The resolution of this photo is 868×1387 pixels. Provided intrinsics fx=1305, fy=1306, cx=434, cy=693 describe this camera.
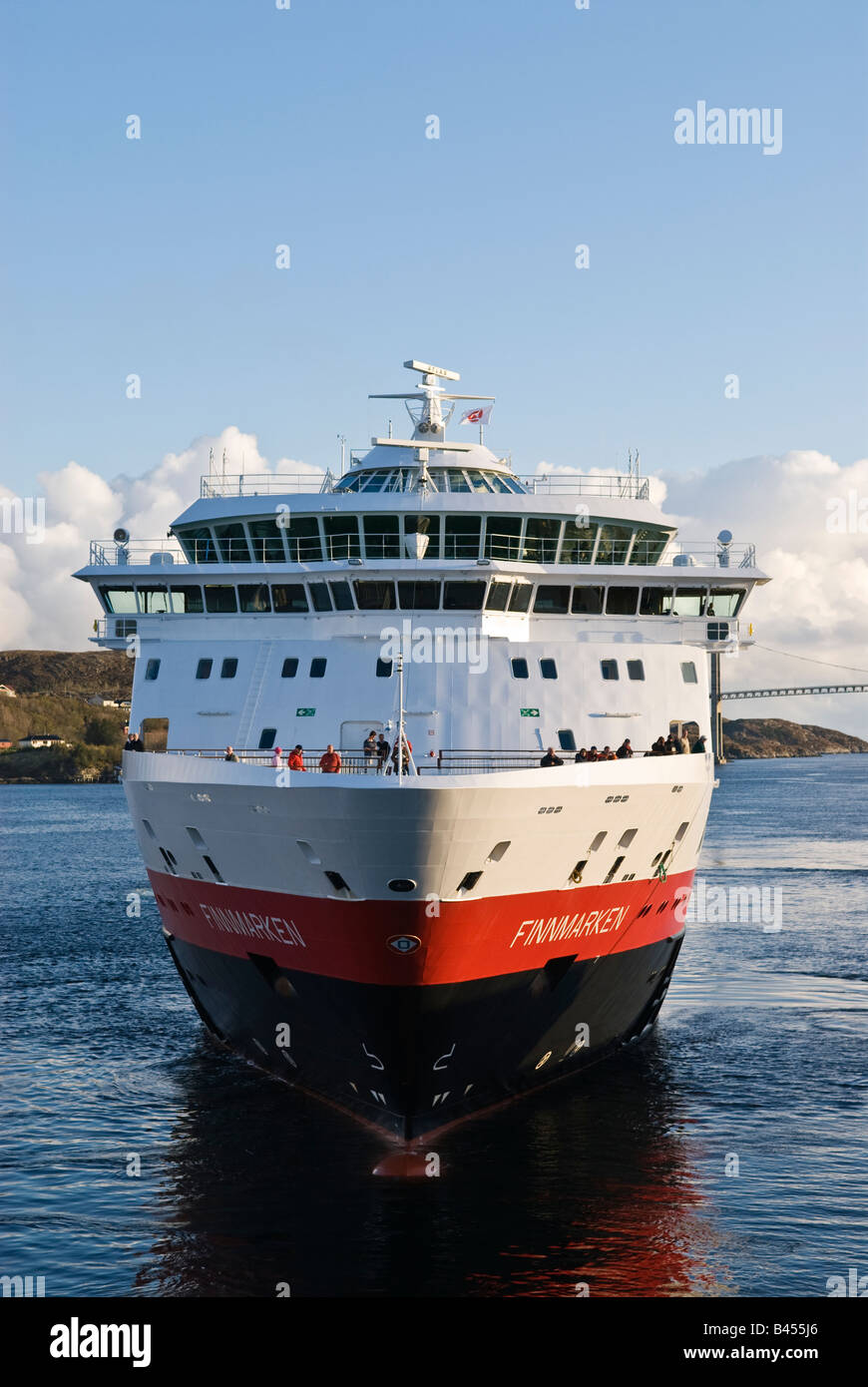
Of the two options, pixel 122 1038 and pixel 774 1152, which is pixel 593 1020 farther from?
pixel 122 1038

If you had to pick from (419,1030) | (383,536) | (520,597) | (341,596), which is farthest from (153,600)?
(419,1030)

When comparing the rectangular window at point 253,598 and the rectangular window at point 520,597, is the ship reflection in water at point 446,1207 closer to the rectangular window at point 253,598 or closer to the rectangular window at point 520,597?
the rectangular window at point 520,597

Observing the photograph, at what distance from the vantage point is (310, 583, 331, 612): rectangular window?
2330cm

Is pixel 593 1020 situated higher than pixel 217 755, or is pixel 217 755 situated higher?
pixel 217 755

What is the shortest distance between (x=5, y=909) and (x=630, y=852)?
105 ft

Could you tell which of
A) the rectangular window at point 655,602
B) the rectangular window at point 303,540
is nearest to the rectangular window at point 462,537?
the rectangular window at point 303,540

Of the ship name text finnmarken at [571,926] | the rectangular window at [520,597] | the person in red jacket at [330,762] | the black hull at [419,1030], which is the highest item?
the rectangular window at [520,597]

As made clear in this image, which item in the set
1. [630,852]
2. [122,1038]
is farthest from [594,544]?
[122,1038]

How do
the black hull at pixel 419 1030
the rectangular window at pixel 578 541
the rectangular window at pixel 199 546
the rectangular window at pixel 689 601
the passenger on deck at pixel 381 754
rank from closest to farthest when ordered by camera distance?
the black hull at pixel 419 1030 < the passenger on deck at pixel 381 754 < the rectangular window at pixel 578 541 < the rectangular window at pixel 199 546 < the rectangular window at pixel 689 601

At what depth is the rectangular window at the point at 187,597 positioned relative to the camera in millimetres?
25234

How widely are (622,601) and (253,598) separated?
6984 millimetres

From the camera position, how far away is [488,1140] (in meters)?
19.8

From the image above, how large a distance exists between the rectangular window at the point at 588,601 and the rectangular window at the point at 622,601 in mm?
168
